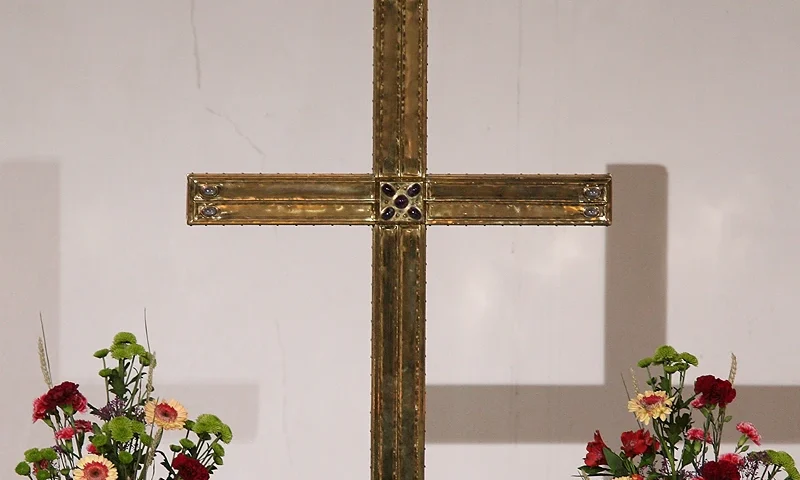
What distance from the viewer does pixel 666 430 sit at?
4.71 feet

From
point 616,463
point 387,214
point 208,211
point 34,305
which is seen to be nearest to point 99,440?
point 208,211

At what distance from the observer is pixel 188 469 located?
1.38 meters

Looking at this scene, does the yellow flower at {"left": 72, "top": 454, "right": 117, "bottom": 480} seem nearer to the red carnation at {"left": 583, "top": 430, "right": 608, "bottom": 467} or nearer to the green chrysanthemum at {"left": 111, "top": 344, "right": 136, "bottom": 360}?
the green chrysanthemum at {"left": 111, "top": 344, "right": 136, "bottom": 360}


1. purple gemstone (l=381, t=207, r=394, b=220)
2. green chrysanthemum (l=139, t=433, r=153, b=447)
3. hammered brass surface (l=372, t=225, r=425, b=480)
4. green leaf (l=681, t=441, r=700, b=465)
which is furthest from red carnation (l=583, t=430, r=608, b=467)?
green chrysanthemum (l=139, t=433, r=153, b=447)

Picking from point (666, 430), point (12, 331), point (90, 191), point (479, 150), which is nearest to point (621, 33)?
point (479, 150)

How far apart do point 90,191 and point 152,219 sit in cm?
13

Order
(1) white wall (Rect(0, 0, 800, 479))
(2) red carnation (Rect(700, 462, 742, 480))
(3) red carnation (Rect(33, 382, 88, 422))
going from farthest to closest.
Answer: (1) white wall (Rect(0, 0, 800, 479)) → (3) red carnation (Rect(33, 382, 88, 422)) → (2) red carnation (Rect(700, 462, 742, 480))

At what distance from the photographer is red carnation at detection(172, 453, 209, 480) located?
1.38m

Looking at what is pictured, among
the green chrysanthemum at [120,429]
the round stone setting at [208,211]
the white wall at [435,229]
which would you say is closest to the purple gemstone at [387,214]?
the round stone setting at [208,211]

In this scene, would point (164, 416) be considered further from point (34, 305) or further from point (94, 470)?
point (34, 305)

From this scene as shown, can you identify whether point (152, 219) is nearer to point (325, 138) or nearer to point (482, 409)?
point (325, 138)

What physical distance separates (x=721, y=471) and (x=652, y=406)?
0.13 metres

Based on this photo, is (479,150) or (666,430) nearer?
(666,430)

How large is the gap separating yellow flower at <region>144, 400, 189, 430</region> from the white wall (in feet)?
2.10
